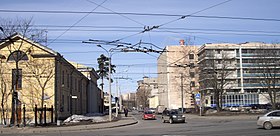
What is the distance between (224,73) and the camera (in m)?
64.1

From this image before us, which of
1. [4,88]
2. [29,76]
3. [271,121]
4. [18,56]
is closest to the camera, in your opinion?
[271,121]

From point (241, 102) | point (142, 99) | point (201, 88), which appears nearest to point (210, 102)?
point (241, 102)

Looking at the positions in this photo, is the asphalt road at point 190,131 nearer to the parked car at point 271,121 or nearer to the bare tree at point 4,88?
the parked car at point 271,121

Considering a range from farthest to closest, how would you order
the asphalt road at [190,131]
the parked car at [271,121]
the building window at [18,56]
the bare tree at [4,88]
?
1. the building window at [18,56]
2. the bare tree at [4,88]
3. the parked car at [271,121]
4. the asphalt road at [190,131]

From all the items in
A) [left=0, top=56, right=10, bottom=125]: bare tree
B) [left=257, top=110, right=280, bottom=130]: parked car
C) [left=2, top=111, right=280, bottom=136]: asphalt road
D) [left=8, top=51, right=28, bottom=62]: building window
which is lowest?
[left=2, top=111, right=280, bottom=136]: asphalt road

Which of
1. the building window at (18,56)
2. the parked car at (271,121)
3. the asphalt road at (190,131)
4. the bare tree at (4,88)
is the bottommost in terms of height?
the asphalt road at (190,131)

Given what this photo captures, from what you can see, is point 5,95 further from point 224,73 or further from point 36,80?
point 224,73

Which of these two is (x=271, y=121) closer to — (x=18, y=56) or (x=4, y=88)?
(x=18, y=56)

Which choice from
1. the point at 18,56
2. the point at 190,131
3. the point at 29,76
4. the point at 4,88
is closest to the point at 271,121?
the point at 190,131

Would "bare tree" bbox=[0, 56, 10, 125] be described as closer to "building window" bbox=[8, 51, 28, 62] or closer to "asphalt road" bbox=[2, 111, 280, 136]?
"building window" bbox=[8, 51, 28, 62]

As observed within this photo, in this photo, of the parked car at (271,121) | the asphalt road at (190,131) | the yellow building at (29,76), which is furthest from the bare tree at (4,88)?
the parked car at (271,121)

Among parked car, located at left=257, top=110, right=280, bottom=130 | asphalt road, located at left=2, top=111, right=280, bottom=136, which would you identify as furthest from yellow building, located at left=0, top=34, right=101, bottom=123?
parked car, located at left=257, top=110, right=280, bottom=130

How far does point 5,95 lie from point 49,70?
18.3 ft

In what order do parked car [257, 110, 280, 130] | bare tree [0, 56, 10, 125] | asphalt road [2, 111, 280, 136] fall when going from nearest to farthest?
asphalt road [2, 111, 280, 136] < parked car [257, 110, 280, 130] < bare tree [0, 56, 10, 125]
